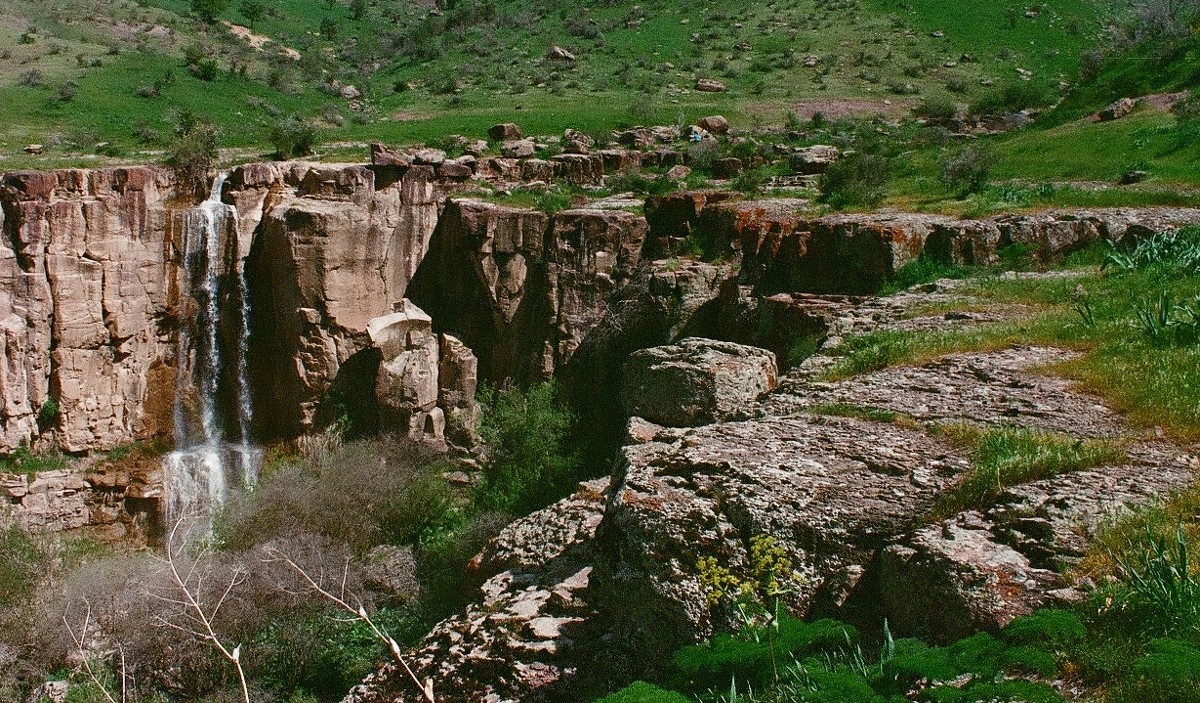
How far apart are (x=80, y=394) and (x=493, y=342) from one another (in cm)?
1080

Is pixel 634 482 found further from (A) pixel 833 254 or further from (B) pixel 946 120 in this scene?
(B) pixel 946 120

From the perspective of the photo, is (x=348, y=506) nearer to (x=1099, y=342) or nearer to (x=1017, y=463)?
(x=1099, y=342)

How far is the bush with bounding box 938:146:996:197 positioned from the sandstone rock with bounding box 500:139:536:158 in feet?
49.3

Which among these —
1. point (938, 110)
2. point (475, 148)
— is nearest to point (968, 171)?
point (475, 148)

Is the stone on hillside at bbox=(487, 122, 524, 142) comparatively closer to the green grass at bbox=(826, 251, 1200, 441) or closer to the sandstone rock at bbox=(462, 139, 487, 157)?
the sandstone rock at bbox=(462, 139, 487, 157)

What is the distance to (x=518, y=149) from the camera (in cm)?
3141

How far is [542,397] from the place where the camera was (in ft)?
70.1

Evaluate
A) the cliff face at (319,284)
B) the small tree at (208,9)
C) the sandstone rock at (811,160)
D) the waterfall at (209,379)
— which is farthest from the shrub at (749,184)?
the small tree at (208,9)

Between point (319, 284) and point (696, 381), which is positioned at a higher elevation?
point (319, 284)

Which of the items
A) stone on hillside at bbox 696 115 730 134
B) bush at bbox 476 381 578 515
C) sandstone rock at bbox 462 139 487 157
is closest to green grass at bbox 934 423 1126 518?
bush at bbox 476 381 578 515

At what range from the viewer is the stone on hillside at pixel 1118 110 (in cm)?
2569

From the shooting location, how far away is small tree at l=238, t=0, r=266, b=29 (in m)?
66.1

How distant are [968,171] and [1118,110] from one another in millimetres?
9077

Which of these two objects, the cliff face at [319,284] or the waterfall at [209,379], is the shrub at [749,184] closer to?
the cliff face at [319,284]
